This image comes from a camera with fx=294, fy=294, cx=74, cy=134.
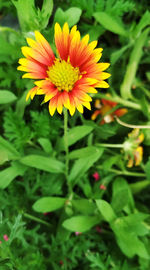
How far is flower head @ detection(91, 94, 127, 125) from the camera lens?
1111 mm

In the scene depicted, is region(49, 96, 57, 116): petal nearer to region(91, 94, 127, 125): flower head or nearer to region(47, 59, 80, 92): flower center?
region(47, 59, 80, 92): flower center

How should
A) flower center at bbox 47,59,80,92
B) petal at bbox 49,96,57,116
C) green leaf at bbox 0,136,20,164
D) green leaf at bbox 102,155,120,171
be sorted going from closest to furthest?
1. petal at bbox 49,96,57,116
2. flower center at bbox 47,59,80,92
3. green leaf at bbox 0,136,20,164
4. green leaf at bbox 102,155,120,171

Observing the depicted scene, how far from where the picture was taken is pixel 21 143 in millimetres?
1009

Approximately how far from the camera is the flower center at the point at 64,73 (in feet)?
2.15

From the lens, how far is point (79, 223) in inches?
37.4

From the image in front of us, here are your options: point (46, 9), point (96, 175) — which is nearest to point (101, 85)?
point (46, 9)

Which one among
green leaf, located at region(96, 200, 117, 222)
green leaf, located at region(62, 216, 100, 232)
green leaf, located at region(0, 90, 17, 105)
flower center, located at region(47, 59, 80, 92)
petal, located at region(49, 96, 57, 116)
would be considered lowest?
green leaf, located at region(62, 216, 100, 232)

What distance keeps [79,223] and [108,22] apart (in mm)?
666

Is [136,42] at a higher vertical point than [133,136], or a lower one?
higher

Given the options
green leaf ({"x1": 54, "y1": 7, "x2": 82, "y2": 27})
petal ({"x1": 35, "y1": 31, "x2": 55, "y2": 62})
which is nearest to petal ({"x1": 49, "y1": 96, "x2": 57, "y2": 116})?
petal ({"x1": 35, "y1": 31, "x2": 55, "y2": 62})

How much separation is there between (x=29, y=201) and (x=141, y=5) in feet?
2.94

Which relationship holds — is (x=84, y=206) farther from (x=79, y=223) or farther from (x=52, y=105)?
(x=52, y=105)

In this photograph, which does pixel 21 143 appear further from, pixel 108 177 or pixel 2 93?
pixel 108 177

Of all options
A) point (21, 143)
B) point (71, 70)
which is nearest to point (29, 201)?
point (21, 143)
